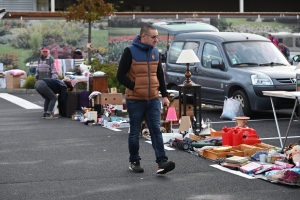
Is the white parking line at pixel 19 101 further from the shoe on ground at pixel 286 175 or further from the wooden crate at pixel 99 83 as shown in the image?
the shoe on ground at pixel 286 175

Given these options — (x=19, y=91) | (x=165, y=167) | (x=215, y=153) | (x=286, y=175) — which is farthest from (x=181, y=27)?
(x=286, y=175)

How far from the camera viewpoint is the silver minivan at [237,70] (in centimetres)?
1572

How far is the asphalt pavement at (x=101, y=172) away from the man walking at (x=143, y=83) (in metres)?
0.52

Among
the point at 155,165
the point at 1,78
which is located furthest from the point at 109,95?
the point at 1,78

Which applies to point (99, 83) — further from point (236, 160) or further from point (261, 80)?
point (236, 160)

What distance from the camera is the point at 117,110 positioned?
1639 centimetres

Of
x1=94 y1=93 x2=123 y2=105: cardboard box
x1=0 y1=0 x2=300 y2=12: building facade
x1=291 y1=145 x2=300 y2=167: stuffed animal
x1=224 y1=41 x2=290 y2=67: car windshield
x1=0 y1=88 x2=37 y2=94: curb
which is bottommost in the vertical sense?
x1=0 y1=88 x2=37 y2=94: curb

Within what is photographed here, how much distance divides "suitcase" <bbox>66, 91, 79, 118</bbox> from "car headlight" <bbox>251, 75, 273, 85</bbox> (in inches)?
163

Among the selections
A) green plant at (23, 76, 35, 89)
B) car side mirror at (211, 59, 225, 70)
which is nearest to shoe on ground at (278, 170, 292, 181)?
car side mirror at (211, 59, 225, 70)

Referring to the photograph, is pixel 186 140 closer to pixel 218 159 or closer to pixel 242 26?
pixel 218 159

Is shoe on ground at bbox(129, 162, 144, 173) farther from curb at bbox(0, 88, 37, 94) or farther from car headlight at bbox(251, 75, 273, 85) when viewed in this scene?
curb at bbox(0, 88, 37, 94)

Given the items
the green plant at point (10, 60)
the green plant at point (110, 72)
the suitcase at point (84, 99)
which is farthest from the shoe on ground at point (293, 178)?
the green plant at point (10, 60)

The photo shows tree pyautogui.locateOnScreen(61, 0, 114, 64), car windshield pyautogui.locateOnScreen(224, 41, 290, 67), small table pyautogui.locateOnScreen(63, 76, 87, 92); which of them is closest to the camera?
car windshield pyautogui.locateOnScreen(224, 41, 290, 67)

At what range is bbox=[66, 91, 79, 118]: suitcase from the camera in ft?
56.8
